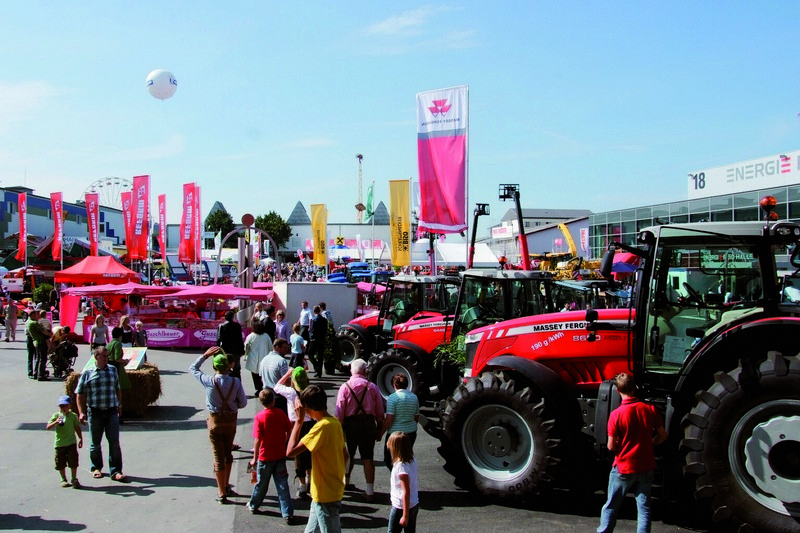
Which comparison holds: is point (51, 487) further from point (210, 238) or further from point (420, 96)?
point (210, 238)

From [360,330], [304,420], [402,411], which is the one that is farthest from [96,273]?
[402,411]

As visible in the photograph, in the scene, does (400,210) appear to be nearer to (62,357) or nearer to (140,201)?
(62,357)

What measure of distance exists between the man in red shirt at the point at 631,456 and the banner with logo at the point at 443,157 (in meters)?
10.1

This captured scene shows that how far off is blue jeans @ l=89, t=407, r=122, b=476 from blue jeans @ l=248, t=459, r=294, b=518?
1919 mm

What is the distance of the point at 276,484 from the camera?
20.1 ft

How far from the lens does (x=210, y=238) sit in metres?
81.3

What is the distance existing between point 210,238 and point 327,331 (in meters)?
69.7

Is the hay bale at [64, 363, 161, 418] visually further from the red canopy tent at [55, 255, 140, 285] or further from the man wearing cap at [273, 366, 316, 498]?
the red canopy tent at [55, 255, 140, 285]

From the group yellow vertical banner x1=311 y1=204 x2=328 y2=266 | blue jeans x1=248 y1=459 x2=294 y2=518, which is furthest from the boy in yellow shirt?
yellow vertical banner x1=311 y1=204 x2=328 y2=266

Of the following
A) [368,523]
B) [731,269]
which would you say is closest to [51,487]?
[368,523]

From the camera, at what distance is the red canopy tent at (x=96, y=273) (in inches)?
938

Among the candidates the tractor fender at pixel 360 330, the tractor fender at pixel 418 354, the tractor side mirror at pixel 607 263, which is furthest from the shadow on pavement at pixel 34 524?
the tractor fender at pixel 360 330

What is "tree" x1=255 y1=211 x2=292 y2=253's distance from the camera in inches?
3595

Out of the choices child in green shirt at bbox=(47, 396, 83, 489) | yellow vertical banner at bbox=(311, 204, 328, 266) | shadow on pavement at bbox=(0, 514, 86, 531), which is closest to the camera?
shadow on pavement at bbox=(0, 514, 86, 531)
